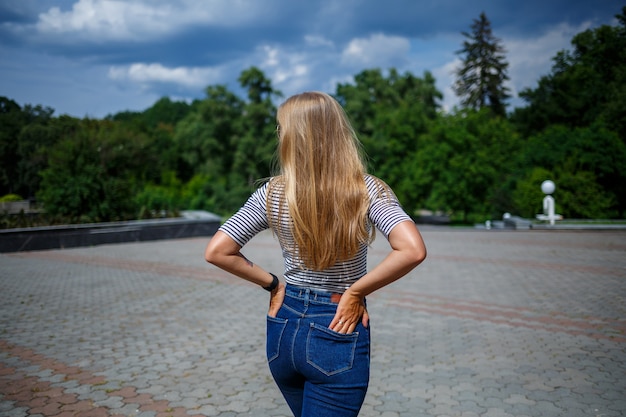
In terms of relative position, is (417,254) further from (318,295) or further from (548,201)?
(548,201)

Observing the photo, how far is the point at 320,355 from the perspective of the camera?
1.82 meters

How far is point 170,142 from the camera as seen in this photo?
61.4 meters

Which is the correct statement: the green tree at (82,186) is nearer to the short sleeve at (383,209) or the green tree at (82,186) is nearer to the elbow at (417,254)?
the short sleeve at (383,209)

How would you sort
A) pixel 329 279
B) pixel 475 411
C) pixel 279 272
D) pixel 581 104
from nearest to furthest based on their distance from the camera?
pixel 329 279, pixel 475 411, pixel 279 272, pixel 581 104

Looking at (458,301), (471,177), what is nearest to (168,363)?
(458,301)

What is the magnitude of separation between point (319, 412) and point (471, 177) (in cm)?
2928

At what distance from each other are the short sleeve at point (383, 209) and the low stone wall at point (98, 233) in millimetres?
15542

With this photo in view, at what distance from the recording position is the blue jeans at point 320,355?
182 centimetres

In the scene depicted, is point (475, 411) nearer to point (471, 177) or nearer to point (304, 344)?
point (304, 344)

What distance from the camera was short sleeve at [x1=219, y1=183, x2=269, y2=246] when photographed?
1935 millimetres

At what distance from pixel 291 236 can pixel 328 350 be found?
0.44 m

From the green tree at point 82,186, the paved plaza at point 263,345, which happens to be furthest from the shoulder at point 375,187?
the green tree at point 82,186

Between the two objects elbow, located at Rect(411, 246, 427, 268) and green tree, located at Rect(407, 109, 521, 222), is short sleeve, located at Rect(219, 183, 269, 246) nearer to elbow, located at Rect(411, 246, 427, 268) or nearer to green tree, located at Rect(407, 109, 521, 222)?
elbow, located at Rect(411, 246, 427, 268)

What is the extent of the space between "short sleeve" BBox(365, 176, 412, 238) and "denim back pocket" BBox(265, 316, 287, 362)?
523 millimetres
